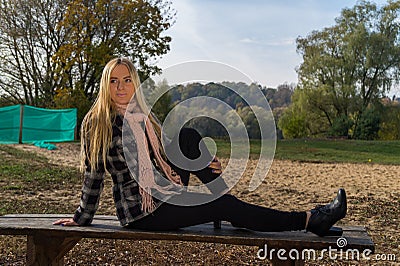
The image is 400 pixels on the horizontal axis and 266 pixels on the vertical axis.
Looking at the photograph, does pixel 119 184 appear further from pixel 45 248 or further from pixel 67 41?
pixel 67 41

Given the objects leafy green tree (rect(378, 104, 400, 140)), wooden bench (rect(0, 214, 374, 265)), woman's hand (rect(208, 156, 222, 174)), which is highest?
leafy green tree (rect(378, 104, 400, 140))

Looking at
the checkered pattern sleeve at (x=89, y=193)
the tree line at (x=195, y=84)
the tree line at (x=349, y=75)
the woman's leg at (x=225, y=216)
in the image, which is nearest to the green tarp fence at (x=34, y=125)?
the tree line at (x=195, y=84)

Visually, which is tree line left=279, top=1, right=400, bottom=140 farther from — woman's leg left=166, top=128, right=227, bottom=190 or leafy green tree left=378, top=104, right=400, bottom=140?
woman's leg left=166, top=128, right=227, bottom=190

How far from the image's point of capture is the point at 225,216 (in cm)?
228

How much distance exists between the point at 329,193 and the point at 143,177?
4.71 m

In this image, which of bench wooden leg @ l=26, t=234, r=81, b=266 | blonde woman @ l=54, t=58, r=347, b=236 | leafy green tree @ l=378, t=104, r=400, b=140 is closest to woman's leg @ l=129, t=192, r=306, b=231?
blonde woman @ l=54, t=58, r=347, b=236

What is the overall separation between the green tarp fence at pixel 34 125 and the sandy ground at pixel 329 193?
4080 mm

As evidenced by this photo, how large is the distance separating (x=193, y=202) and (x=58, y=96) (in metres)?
17.1

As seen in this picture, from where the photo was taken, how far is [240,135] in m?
2.52

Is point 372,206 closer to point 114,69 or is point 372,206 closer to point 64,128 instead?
point 114,69

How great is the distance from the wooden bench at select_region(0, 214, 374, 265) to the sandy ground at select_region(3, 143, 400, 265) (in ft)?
2.76

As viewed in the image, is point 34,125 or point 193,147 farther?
point 34,125

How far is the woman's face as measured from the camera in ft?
8.00

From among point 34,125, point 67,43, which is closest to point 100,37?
point 67,43
